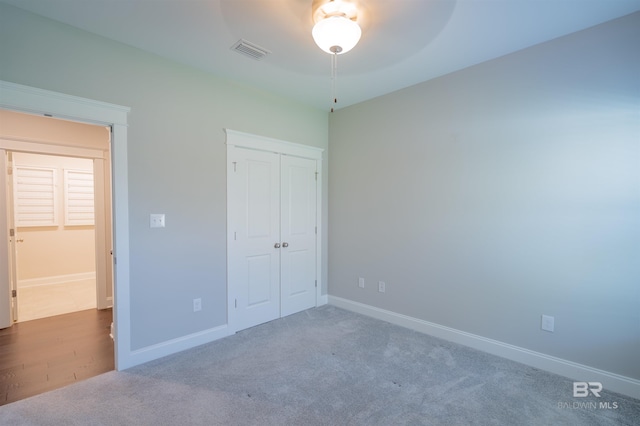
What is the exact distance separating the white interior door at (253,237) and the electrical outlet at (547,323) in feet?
8.93

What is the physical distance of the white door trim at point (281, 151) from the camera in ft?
10.3

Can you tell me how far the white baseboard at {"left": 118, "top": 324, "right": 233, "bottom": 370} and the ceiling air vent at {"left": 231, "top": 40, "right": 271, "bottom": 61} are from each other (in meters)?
2.73

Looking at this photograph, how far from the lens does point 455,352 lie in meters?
2.76

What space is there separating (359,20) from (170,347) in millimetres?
3233

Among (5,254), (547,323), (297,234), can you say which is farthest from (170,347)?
(547,323)

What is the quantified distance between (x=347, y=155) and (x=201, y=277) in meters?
2.39

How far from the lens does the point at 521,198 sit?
2564 millimetres

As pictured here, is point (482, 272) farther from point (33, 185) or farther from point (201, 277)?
point (33, 185)

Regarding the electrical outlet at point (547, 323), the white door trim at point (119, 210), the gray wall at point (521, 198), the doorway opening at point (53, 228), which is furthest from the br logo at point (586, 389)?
the doorway opening at point (53, 228)

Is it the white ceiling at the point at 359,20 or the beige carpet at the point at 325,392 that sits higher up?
the white ceiling at the point at 359,20

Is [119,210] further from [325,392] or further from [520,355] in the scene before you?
[520,355]

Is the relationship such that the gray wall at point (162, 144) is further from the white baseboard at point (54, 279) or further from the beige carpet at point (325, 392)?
the white baseboard at point (54, 279)
